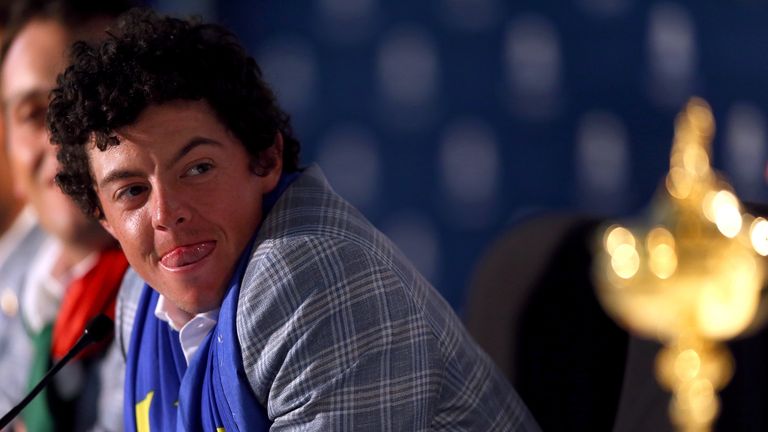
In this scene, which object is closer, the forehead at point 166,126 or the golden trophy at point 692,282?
the forehead at point 166,126

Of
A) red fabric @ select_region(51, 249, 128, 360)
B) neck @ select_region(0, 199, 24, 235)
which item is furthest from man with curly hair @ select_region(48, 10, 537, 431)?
neck @ select_region(0, 199, 24, 235)

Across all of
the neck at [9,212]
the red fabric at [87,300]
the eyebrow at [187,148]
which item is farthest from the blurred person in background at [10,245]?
the eyebrow at [187,148]

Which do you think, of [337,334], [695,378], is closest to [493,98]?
[695,378]

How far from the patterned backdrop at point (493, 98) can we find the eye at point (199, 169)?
2.99ft

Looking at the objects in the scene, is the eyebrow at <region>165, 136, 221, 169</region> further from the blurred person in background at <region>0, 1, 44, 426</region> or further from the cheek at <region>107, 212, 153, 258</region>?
the blurred person in background at <region>0, 1, 44, 426</region>

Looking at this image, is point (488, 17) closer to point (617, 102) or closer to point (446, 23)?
point (446, 23)

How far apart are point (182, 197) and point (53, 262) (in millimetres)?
589

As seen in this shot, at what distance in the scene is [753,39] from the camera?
5.81 ft

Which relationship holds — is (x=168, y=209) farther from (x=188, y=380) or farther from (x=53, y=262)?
(x=53, y=262)

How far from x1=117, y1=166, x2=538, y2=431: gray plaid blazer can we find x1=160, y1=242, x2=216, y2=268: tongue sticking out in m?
0.04

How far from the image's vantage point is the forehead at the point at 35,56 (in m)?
1.30

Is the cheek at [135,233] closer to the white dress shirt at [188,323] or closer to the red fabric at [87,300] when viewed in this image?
the white dress shirt at [188,323]

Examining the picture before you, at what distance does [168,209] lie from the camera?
2.82 ft

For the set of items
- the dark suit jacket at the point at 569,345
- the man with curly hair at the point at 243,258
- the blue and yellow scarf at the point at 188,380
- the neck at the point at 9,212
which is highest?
the man with curly hair at the point at 243,258
